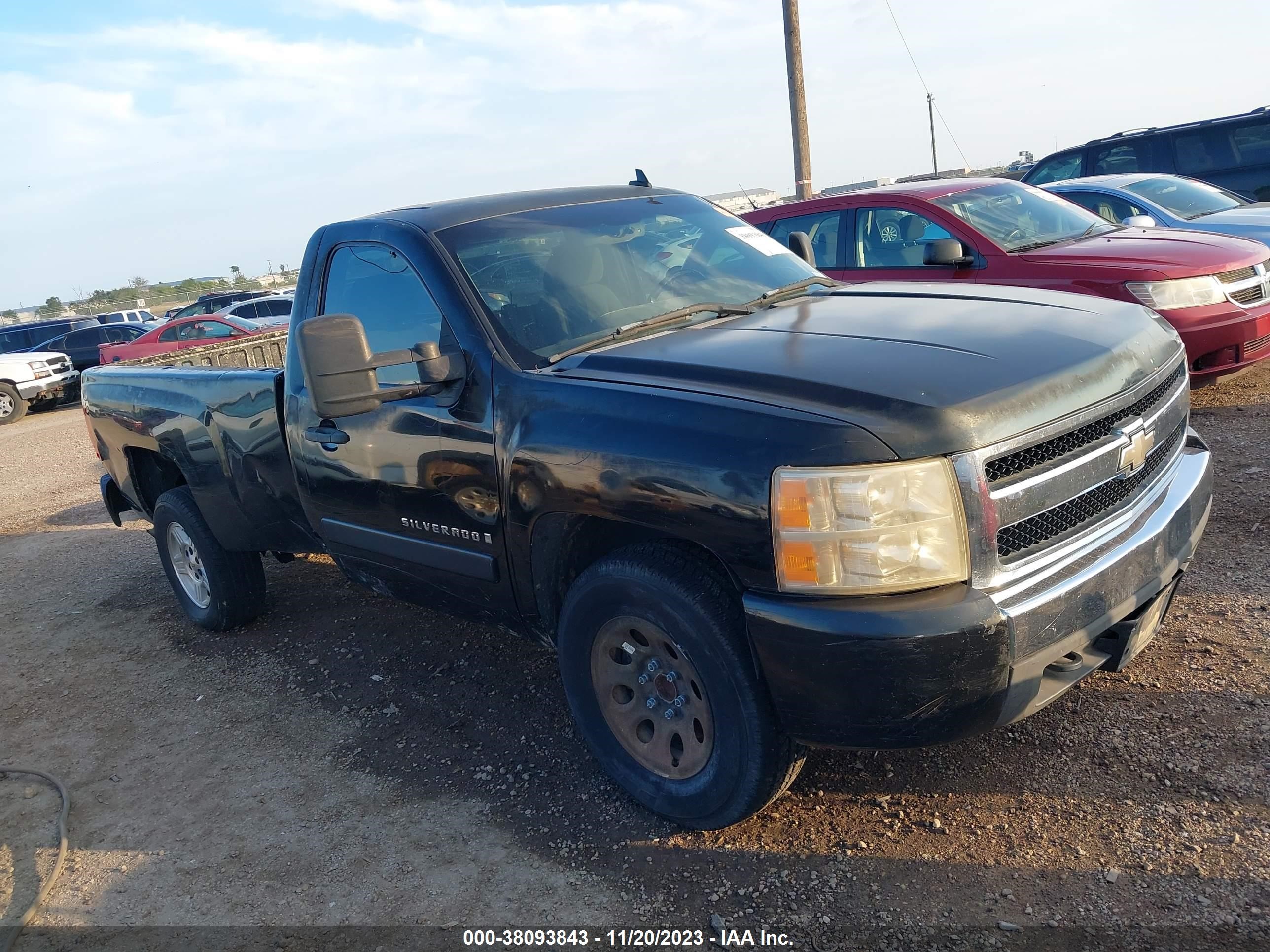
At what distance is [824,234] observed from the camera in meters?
7.52

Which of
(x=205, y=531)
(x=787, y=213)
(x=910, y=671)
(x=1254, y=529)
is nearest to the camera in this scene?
(x=910, y=671)

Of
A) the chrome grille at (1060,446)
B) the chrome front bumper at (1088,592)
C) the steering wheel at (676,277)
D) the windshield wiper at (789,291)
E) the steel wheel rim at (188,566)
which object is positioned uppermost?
the steering wheel at (676,277)

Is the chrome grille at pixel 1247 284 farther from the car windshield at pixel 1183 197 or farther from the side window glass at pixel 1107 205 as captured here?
the car windshield at pixel 1183 197

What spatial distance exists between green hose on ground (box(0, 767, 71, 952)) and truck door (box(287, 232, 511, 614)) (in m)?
1.35

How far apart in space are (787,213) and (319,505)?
5.03 m

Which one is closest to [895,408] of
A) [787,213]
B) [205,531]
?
[205,531]

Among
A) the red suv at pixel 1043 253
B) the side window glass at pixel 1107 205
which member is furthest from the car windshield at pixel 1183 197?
the red suv at pixel 1043 253

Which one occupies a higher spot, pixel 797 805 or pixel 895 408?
pixel 895 408

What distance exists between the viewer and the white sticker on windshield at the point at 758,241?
4.12m

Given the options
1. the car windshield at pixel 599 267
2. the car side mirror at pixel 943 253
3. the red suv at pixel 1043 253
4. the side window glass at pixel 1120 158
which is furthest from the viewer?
the side window glass at pixel 1120 158

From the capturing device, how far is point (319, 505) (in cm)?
403

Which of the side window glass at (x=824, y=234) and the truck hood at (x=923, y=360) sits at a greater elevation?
the side window glass at (x=824, y=234)

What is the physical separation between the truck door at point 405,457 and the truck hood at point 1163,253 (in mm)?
4515

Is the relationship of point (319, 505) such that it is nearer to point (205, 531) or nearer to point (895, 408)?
point (205, 531)
